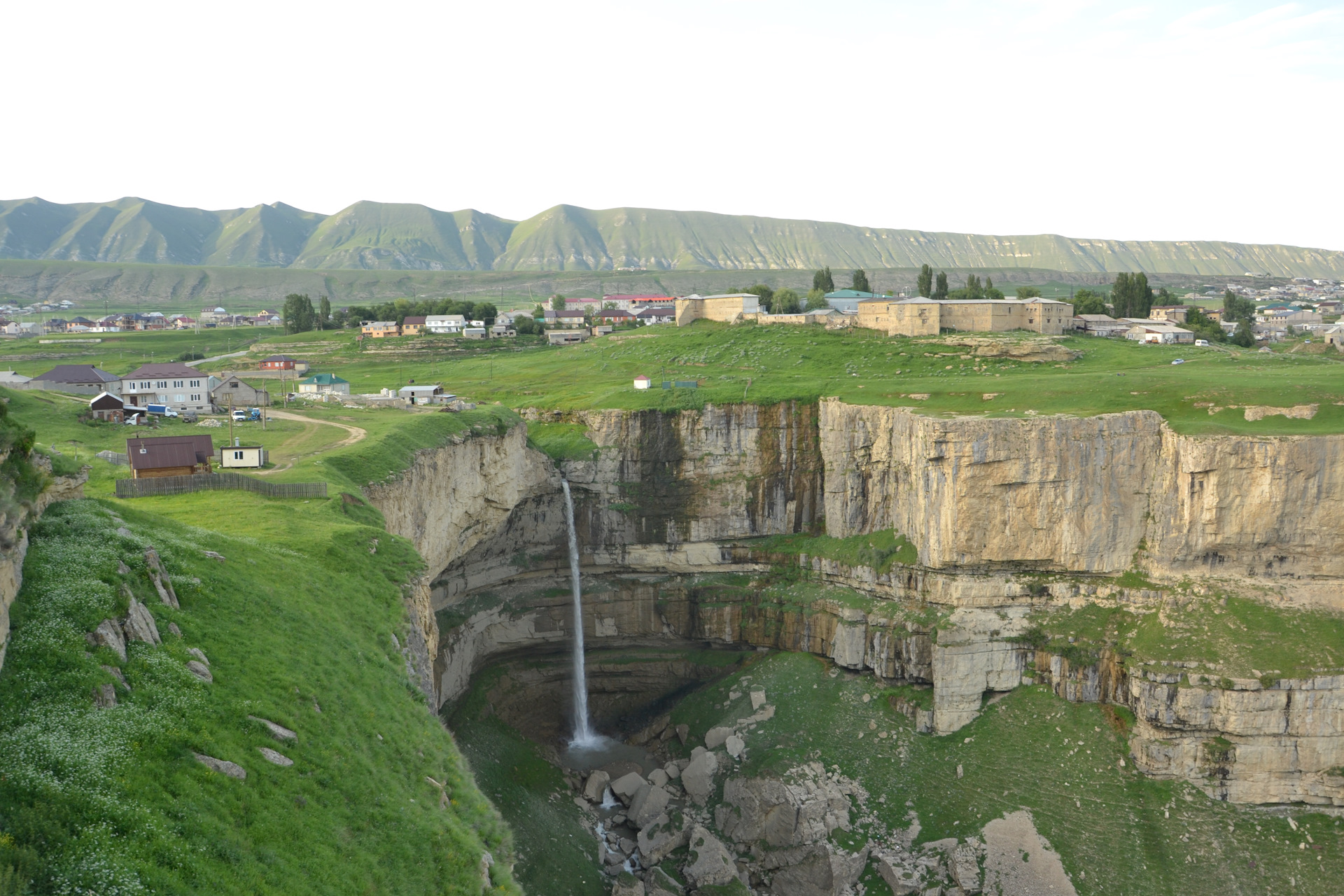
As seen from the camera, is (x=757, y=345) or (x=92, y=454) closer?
(x=92, y=454)

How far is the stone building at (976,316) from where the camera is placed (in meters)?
94.7

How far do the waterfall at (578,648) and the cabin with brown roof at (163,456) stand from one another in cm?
3078

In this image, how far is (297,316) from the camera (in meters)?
124

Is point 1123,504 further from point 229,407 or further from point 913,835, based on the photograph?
point 229,407

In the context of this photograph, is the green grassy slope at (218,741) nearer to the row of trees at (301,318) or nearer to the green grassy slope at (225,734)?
the green grassy slope at (225,734)

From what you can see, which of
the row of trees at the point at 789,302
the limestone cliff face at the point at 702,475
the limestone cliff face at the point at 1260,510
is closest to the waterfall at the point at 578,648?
the limestone cliff face at the point at 702,475

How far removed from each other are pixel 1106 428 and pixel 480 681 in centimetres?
4407

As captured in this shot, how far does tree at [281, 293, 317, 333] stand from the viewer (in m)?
124

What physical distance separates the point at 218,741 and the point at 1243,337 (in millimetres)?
114333

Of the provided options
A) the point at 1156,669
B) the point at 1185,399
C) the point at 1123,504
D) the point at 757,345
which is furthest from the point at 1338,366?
the point at 757,345

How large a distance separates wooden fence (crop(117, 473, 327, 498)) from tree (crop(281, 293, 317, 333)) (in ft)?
Answer: 293

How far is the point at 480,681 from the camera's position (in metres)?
61.6

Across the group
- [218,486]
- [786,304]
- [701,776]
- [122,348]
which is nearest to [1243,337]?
[786,304]

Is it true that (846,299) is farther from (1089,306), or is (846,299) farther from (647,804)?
(647,804)
